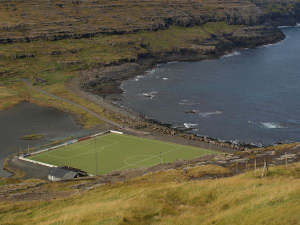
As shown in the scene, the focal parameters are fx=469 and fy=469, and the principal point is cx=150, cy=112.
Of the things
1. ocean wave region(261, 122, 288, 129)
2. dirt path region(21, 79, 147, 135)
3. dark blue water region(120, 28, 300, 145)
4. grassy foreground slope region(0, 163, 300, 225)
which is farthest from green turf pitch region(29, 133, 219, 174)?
grassy foreground slope region(0, 163, 300, 225)

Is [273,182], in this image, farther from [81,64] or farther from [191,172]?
[81,64]

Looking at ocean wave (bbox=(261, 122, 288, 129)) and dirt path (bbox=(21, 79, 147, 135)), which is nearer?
dirt path (bbox=(21, 79, 147, 135))

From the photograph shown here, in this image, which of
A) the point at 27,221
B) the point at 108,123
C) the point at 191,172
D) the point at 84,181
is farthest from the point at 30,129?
the point at 27,221

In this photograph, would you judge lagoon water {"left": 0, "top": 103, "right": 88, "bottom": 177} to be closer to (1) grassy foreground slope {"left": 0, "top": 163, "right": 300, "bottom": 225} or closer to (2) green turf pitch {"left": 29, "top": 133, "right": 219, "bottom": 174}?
(2) green turf pitch {"left": 29, "top": 133, "right": 219, "bottom": 174}

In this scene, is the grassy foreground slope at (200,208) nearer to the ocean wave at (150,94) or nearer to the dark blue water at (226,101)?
the dark blue water at (226,101)

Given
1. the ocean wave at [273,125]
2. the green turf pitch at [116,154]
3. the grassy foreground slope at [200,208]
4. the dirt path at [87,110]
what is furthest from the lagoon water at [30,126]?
the grassy foreground slope at [200,208]

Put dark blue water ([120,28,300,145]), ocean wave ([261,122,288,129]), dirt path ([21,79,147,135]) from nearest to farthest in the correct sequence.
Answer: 1. dirt path ([21,79,147,135])
2. dark blue water ([120,28,300,145])
3. ocean wave ([261,122,288,129])
